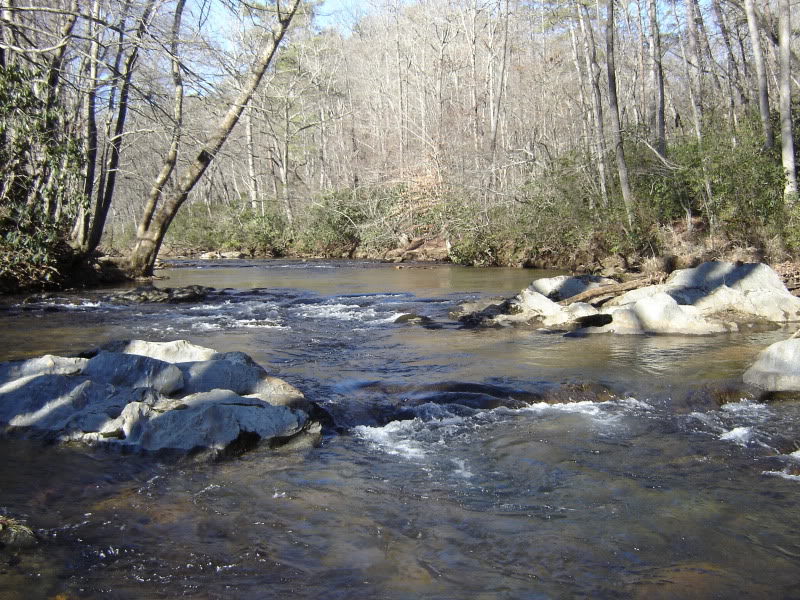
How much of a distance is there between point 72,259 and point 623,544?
16.2m

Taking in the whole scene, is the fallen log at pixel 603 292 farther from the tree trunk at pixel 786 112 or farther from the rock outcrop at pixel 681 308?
the tree trunk at pixel 786 112

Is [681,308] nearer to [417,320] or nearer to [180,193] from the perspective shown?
[417,320]

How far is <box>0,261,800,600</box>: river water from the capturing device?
349 cm

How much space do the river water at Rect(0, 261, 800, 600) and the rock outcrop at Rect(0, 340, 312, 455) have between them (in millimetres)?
201

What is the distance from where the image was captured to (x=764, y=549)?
3793 millimetres

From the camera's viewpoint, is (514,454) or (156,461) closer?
(156,461)

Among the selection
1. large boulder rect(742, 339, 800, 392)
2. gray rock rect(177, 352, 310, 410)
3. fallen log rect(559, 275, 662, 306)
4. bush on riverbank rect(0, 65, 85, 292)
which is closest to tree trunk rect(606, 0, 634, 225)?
fallen log rect(559, 275, 662, 306)

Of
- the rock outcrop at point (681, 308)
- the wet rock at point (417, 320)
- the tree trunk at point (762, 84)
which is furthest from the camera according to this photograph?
the tree trunk at point (762, 84)

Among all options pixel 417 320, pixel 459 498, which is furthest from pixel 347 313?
pixel 459 498

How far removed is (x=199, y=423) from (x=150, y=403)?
57cm

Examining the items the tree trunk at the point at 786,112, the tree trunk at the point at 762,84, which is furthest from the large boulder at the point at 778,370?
the tree trunk at the point at 762,84

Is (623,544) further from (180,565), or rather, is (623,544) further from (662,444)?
(180,565)

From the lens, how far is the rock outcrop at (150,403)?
5.22m

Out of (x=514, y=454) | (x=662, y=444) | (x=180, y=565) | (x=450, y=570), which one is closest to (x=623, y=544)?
(x=450, y=570)
